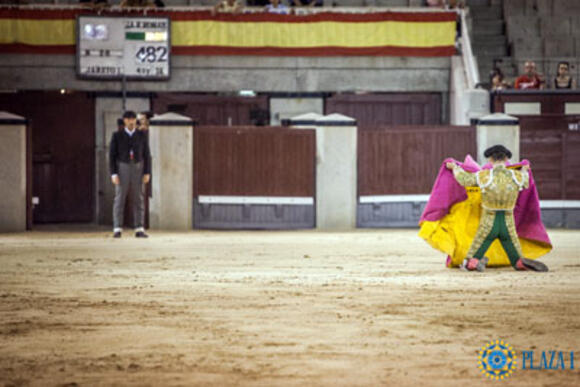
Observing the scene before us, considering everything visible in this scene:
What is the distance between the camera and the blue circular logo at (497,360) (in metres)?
5.76

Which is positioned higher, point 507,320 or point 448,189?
point 448,189

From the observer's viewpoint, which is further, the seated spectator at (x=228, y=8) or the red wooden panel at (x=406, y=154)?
the seated spectator at (x=228, y=8)

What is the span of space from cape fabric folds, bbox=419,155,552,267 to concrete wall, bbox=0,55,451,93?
12042mm

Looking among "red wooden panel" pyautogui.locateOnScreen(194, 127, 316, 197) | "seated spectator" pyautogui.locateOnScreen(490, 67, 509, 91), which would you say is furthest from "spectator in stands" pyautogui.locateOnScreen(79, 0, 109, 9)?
"seated spectator" pyautogui.locateOnScreen(490, 67, 509, 91)

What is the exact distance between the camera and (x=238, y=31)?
22.8 metres

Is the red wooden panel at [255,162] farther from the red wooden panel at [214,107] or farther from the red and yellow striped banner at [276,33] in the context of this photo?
the red wooden panel at [214,107]

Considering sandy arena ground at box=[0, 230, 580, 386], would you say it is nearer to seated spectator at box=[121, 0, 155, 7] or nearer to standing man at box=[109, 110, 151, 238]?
standing man at box=[109, 110, 151, 238]

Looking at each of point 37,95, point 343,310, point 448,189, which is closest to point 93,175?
point 37,95

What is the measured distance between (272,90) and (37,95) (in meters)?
5.46

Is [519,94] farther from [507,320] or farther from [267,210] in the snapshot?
[507,320]

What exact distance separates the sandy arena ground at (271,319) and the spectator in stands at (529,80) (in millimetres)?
→ 9148

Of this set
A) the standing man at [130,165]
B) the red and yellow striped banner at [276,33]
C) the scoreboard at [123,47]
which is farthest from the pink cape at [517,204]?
the scoreboard at [123,47]

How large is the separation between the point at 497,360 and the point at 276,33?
17.3 m

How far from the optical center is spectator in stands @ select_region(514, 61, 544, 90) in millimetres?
21562
